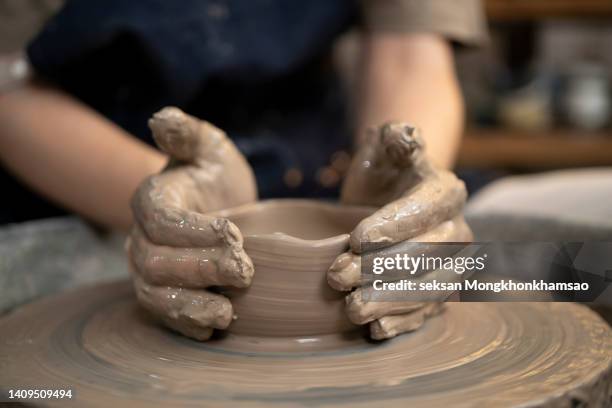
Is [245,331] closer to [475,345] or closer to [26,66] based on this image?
[475,345]

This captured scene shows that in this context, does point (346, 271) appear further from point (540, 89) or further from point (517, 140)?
A: point (540, 89)

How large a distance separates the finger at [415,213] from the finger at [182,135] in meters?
0.26

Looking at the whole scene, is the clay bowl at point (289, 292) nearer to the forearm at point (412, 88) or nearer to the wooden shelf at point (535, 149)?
the forearm at point (412, 88)

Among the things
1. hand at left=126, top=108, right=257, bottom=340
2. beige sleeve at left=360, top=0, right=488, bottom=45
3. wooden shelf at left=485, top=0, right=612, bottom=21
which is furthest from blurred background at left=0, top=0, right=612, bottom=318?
hand at left=126, top=108, right=257, bottom=340

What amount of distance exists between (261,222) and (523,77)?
2.02 metres

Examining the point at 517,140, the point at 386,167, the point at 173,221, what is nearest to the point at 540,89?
the point at 517,140

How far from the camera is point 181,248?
2.55 feet

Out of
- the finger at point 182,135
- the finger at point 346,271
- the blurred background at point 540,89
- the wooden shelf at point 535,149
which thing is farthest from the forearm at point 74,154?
the wooden shelf at point 535,149

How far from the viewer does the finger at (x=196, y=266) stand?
748 mm

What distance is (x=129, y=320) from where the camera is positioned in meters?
0.89

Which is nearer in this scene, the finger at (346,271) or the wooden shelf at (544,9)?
the finger at (346,271)

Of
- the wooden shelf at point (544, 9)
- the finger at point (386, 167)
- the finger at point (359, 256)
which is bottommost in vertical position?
the finger at point (359, 256)

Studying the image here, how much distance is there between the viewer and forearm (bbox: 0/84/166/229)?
3.84 feet

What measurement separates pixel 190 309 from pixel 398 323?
0.23 meters
